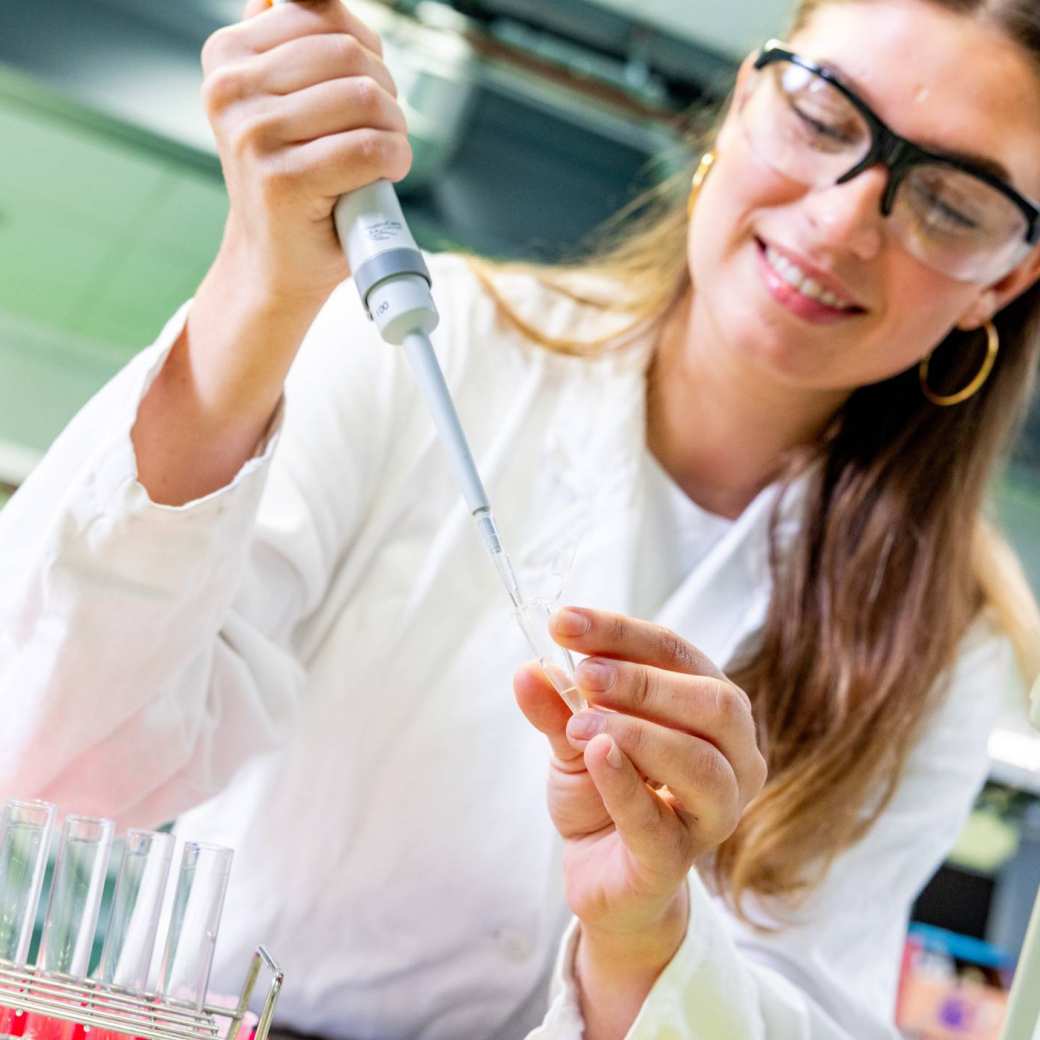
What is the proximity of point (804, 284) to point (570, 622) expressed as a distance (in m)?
0.58

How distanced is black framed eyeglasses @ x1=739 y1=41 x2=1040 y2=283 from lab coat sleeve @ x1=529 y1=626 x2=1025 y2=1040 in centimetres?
41

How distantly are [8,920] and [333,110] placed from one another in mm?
442

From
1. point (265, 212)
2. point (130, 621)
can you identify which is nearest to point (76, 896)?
point (130, 621)

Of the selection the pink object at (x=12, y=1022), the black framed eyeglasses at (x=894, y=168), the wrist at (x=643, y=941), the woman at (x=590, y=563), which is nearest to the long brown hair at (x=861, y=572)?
the woman at (x=590, y=563)

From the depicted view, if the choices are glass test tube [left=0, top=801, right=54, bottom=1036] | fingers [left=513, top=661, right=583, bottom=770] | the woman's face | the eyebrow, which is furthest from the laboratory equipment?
the eyebrow

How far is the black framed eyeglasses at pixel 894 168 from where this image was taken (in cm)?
110

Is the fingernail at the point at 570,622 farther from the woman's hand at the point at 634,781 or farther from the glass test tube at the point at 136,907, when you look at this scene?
the glass test tube at the point at 136,907

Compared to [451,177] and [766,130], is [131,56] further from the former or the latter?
[766,130]

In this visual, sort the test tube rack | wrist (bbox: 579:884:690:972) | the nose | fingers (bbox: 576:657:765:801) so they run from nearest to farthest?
the test tube rack → fingers (bbox: 576:657:765:801) → wrist (bbox: 579:884:690:972) → the nose

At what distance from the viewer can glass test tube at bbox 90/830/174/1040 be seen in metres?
0.62

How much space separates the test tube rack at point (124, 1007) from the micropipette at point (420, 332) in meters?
0.20

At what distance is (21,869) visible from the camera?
2.02 feet

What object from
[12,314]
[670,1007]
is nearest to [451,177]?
[12,314]

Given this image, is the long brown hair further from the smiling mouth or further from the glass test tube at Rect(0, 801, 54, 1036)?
the glass test tube at Rect(0, 801, 54, 1036)
